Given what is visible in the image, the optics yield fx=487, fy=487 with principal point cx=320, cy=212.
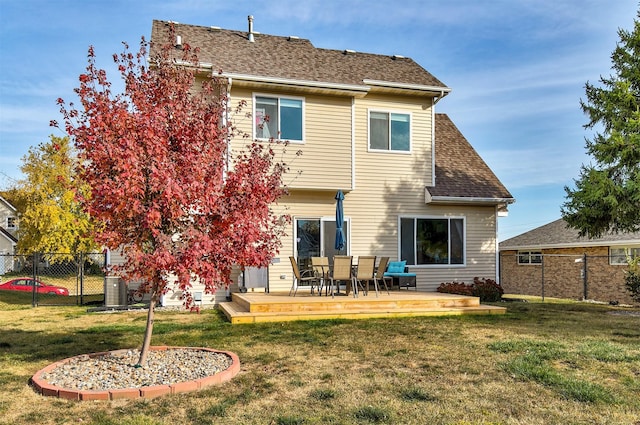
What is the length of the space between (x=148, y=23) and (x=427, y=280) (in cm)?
1143

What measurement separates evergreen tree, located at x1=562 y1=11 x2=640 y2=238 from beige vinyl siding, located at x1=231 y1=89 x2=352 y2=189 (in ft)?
20.8

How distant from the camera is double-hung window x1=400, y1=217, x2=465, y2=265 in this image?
47.8ft

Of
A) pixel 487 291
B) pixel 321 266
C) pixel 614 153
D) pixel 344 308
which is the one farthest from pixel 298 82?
pixel 614 153

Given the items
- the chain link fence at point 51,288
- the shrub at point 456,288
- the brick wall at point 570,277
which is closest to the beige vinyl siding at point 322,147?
the shrub at point 456,288

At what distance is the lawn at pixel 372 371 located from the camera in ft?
14.6

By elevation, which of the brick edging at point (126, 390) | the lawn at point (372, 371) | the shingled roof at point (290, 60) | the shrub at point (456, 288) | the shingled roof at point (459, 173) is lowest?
the lawn at point (372, 371)

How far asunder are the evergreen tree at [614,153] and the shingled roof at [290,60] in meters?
4.29

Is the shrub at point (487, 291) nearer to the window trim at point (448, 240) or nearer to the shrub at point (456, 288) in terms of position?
the shrub at point (456, 288)

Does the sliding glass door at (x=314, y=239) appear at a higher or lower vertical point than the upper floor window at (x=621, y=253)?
higher

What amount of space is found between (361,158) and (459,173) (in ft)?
12.0

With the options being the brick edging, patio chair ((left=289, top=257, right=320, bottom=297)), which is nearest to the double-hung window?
patio chair ((left=289, top=257, right=320, bottom=297))

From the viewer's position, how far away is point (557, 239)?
81.0ft

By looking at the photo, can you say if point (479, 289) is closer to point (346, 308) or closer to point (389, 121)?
point (346, 308)

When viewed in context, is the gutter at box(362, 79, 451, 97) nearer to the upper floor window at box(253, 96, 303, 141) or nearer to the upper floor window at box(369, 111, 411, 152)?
the upper floor window at box(369, 111, 411, 152)
